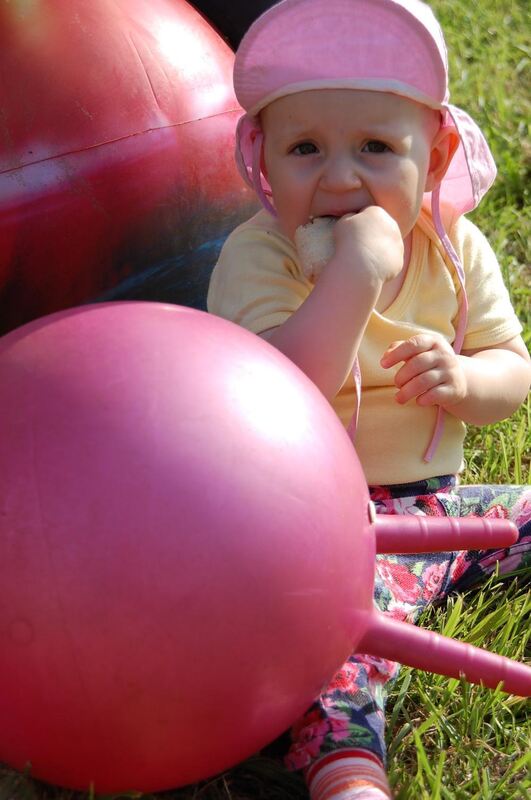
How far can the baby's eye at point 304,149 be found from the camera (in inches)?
76.3

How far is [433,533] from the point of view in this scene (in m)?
1.62

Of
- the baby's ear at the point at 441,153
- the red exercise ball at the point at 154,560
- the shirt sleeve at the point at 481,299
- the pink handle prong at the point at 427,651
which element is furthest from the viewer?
the shirt sleeve at the point at 481,299

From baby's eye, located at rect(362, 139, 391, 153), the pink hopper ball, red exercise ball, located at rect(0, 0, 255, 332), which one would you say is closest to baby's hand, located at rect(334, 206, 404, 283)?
baby's eye, located at rect(362, 139, 391, 153)

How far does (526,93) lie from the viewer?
13.1ft

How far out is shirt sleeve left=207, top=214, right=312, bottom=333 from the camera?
1.96 meters

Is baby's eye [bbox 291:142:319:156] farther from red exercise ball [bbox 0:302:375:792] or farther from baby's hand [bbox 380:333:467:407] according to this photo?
red exercise ball [bbox 0:302:375:792]

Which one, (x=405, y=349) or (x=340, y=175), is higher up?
(x=340, y=175)

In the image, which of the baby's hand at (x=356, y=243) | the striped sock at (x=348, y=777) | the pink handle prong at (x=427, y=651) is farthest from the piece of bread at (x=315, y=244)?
the striped sock at (x=348, y=777)

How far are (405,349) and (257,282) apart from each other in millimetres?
284

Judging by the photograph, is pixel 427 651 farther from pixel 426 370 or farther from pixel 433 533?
pixel 426 370

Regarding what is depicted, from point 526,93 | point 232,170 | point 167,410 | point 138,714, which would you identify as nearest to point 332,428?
point 167,410

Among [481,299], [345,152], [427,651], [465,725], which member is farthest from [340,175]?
[465,725]

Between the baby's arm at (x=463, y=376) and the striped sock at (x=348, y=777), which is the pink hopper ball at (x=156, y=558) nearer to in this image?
the striped sock at (x=348, y=777)

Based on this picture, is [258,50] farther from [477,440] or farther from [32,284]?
[477,440]
